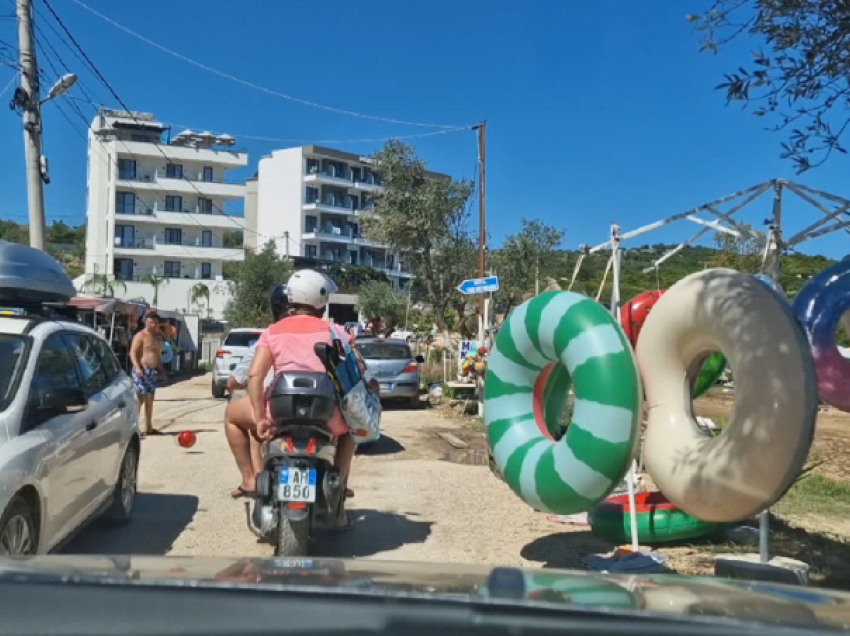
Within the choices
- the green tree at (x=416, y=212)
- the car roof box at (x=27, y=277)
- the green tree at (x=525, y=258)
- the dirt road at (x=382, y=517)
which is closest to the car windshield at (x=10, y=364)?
the car roof box at (x=27, y=277)

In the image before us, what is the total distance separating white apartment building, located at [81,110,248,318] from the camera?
64.4 metres

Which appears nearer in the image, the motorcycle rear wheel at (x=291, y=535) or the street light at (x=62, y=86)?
the motorcycle rear wheel at (x=291, y=535)

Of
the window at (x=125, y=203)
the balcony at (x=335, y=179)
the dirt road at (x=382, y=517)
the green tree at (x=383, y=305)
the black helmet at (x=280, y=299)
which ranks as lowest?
the dirt road at (x=382, y=517)

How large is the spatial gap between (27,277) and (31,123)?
8.94 m

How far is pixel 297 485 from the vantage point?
17.2 feet

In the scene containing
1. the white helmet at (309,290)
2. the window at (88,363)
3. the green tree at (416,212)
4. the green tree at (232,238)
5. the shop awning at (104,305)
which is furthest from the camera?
the green tree at (232,238)

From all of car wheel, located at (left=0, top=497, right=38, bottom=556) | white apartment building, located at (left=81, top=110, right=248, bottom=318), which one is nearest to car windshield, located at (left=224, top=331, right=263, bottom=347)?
car wheel, located at (left=0, top=497, right=38, bottom=556)

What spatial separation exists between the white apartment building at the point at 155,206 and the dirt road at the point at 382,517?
179ft

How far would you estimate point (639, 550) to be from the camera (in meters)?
6.10

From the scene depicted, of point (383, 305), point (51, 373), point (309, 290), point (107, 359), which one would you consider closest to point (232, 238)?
point (383, 305)

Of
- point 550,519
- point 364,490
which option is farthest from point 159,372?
point 550,519

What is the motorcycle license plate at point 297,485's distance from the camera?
5219 mm

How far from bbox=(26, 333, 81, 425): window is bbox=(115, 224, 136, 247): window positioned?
6266cm

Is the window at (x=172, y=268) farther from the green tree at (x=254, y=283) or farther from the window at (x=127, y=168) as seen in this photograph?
the green tree at (x=254, y=283)
